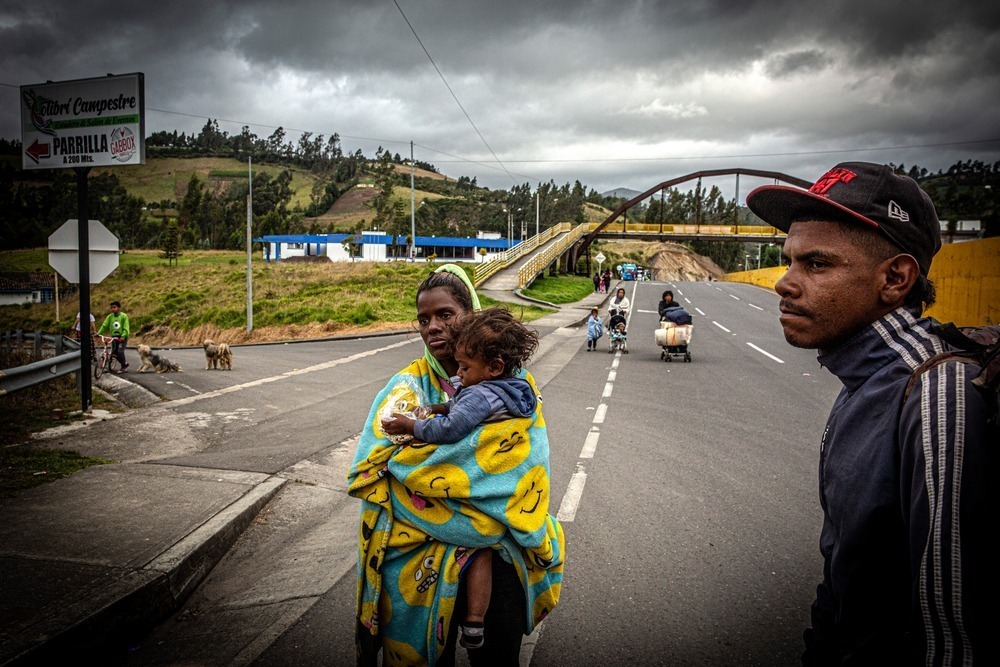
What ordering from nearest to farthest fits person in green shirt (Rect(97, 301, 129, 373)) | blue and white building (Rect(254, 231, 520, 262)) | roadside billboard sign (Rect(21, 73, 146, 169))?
roadside billboard sign (Rect(21, 73, 146, 169)) < person in green shirt (Rect(97, 301, 129, 373)) < blue and white building (Rect(254, 231, 520, 262))

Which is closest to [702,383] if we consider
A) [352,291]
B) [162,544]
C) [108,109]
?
[162,544]

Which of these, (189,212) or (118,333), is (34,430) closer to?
(118,333)

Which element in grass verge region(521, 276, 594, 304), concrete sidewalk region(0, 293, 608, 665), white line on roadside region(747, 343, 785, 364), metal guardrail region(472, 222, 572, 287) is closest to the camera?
concrete sidewalk region(0, 293, 608, 665)

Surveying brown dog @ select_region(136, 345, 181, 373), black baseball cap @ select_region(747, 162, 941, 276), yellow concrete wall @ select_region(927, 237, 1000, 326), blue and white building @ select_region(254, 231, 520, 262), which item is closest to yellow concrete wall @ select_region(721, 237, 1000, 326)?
yellow concrete wall @ select_region(927, 237, 1000, 326)

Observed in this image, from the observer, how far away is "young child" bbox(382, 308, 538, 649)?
2.16 meters

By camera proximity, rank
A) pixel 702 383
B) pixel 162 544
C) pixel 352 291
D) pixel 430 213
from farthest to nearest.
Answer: pixel 430 213
pixel 352 291
pixel 702 383
pixel 162 544

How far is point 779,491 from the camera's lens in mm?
5676

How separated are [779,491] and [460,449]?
4631 mm

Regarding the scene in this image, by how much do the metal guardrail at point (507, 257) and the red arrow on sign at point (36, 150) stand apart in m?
28.1

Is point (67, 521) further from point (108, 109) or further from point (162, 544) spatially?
point (108, 109)

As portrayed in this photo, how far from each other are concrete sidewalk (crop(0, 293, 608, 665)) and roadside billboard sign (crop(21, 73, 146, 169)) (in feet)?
17.6

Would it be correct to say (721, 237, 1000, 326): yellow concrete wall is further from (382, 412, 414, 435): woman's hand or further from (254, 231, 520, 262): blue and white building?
(254, 231, 520, 262): blue and white building

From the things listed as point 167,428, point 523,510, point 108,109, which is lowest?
point 167,428

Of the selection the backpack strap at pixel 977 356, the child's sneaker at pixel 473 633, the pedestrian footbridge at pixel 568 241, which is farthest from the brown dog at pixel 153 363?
the pedestrian footbridge at pixel 568 241
